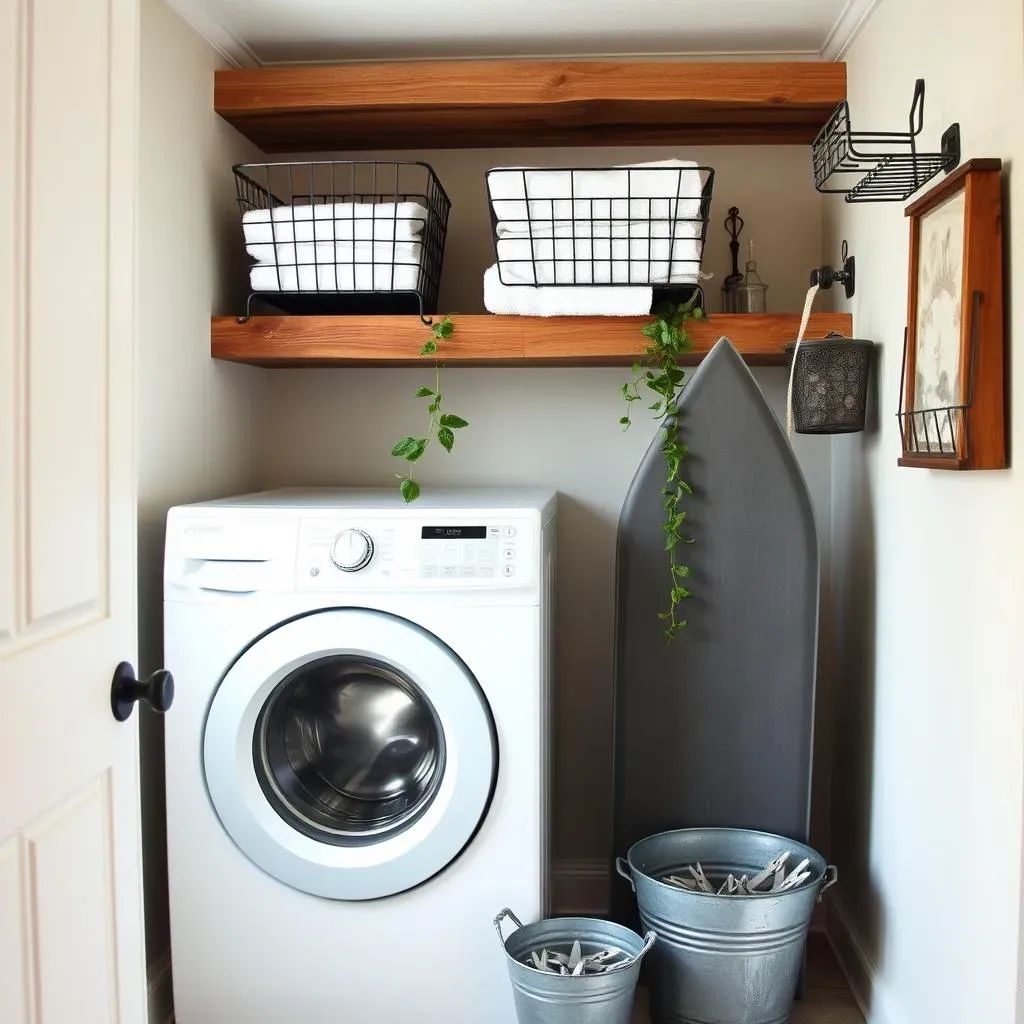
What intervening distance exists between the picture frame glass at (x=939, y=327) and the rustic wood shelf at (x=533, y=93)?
0.74 metres

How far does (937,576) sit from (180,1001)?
1.56m

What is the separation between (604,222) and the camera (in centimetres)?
203

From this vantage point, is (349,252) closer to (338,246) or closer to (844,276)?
(338,246)

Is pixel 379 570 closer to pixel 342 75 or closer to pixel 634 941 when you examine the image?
pixel 634 941

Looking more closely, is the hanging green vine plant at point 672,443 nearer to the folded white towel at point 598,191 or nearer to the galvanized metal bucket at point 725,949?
the folded white towel at point 598,191

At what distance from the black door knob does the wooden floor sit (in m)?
1.30

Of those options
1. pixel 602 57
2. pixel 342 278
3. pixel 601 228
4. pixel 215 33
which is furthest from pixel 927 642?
pixel 215 33

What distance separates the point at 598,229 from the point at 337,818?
1259 mm

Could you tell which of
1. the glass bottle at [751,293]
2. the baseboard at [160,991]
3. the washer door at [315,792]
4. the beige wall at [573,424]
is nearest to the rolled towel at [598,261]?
the glass bottle at [751,293]

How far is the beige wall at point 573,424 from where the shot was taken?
245 centimetres

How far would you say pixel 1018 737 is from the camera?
1.29 metres

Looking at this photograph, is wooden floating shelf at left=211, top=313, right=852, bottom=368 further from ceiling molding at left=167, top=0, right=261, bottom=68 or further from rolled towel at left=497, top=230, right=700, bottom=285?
ceiling molding at left=167, top=0, right=261, bottom=68

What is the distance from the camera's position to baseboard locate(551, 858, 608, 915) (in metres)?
2.49

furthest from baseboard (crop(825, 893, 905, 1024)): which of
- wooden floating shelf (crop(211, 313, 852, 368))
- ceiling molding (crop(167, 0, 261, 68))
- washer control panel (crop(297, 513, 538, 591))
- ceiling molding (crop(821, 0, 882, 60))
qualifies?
ceiling molding (crop(167, 0, 261, 68))
